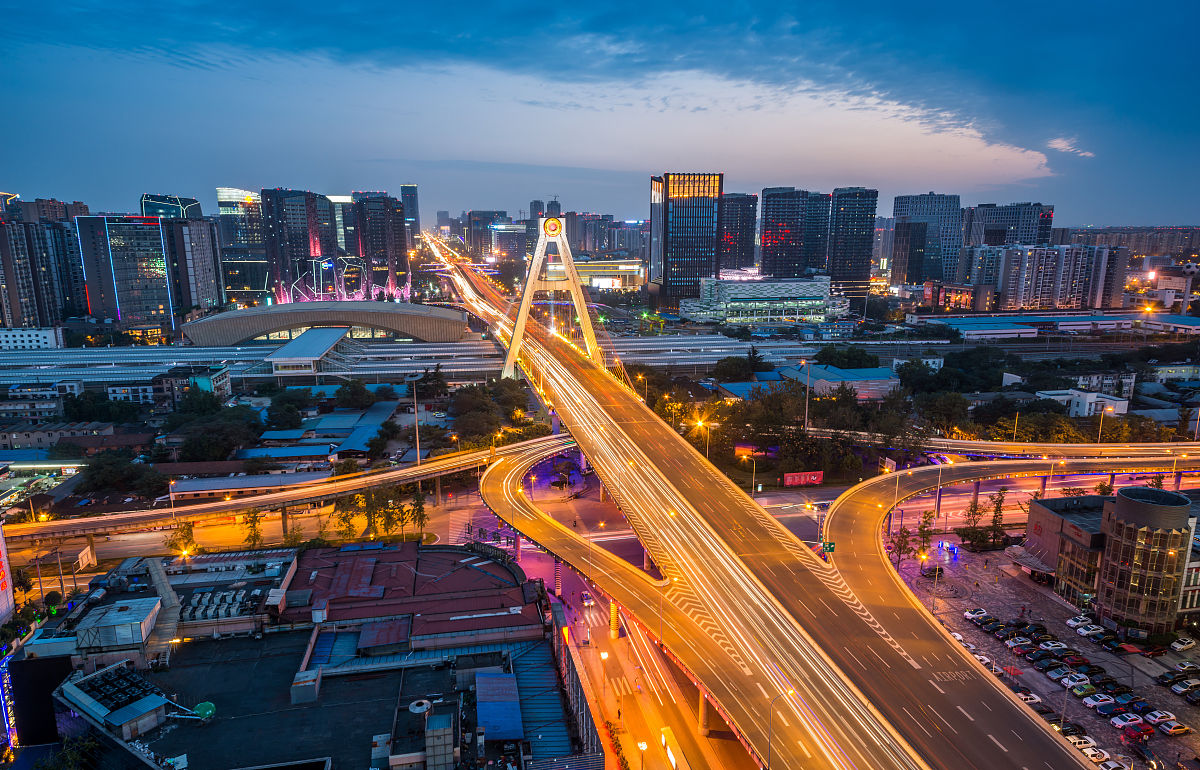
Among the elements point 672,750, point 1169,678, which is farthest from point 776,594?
point 1169,678

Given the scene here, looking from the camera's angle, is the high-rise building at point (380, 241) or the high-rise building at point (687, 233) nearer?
the high-rise building at point (687, 233)

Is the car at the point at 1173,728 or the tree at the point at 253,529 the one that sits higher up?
the tree at the point at 253,529

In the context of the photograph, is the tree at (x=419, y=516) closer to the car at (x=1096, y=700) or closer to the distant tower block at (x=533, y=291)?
the distant tower block at (x=533, y=291)

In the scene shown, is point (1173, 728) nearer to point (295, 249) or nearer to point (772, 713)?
point (772, 713)

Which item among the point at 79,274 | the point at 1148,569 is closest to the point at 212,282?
the point at 79,274

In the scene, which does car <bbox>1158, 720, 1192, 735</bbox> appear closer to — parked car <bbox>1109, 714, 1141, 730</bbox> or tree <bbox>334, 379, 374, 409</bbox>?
parked car <bbox>1109, 714, 1141, 730</bbox>

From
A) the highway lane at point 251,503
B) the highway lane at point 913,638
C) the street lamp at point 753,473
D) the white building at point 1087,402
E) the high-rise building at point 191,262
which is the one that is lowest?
the street lamp at point 753,473

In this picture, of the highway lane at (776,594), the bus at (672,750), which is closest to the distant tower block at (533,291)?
the highway lane at (776,594)

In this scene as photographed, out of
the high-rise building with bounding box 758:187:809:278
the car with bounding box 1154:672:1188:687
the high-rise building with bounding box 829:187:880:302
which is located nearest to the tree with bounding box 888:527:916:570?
the car with bounding box 1154:672:1188:687
